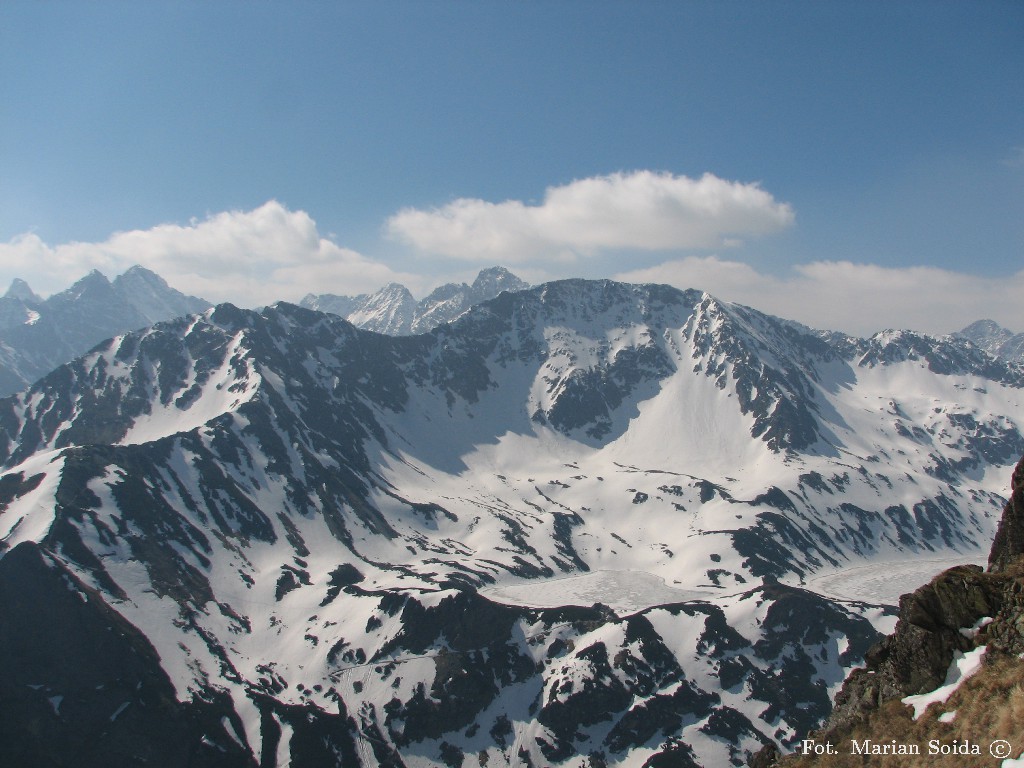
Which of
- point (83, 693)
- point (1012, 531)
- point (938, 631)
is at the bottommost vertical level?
point (83, 693)

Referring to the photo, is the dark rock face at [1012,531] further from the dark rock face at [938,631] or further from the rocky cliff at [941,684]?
the dark rock face at [938,631]

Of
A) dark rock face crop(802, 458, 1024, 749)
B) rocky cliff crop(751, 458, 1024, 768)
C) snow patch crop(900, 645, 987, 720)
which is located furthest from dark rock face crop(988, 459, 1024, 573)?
snow patch crop(900, 645, 987, 720)

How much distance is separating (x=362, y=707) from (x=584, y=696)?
55.4m

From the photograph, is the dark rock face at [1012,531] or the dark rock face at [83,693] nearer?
the dark rock face at [1012,531]

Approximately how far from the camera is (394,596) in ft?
639

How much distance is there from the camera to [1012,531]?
39281 mm

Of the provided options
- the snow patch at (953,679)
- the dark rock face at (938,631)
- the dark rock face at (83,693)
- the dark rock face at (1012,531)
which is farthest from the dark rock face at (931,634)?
the dark rock face at (83,693)

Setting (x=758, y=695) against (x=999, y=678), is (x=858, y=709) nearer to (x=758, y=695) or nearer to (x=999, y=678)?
(x=999, y=678)

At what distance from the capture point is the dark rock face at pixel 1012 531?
3850 centimetres

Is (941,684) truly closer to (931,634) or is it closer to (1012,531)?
(931,634)

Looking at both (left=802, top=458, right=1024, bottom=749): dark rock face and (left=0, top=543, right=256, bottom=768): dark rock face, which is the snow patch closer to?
(left=802, top=458, right=1024, bottom=749): dark rock face

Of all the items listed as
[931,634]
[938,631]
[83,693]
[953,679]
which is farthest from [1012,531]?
[83,693]

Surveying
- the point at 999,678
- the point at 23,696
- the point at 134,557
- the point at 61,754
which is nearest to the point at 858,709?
the point at 999,678

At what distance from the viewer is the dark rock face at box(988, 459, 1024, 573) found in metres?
38.5
